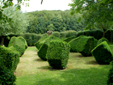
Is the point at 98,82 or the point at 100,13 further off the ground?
the point at 100,13

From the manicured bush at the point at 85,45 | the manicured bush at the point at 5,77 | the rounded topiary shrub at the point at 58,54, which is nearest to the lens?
the manicured bush at the point at 5,77

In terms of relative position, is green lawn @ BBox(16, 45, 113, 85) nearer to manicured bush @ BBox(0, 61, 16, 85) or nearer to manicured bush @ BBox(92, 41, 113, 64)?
manicured bush @ BBox(92, 41, 113, 64)

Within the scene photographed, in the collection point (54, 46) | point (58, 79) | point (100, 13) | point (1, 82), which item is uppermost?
point (100, 13)

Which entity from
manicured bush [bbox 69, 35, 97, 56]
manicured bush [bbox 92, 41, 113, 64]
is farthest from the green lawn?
manicured bush [bbox 69, 35, 97, 56]

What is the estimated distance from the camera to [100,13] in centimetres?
1175

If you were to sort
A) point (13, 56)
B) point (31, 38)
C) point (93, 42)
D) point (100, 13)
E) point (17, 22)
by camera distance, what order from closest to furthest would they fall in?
point (13, 56) → point (100, 13) → point (93, 42) → point (17, 22) → point (31, 38)

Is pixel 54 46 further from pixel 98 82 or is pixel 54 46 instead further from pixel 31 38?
pixel 31 38

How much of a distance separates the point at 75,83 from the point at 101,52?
415cm

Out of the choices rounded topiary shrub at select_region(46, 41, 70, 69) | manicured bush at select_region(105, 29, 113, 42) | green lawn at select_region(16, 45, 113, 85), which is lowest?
manicured bush at select_region(105, 29, 113, 42)

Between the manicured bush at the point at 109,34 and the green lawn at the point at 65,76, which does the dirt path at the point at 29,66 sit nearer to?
the green lawn at the point at 65,76

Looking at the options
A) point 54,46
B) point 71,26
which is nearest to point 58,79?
point 54,46

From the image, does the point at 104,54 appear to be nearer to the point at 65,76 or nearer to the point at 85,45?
the point at 85,45

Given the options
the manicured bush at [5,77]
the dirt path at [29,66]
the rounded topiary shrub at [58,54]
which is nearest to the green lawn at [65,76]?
the dirt path at [29,66]

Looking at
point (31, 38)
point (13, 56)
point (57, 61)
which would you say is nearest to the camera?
point (13, 56)
